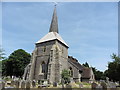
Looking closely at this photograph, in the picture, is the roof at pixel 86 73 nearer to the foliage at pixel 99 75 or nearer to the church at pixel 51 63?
the church at pixel 51 63

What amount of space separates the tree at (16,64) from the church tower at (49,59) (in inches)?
488

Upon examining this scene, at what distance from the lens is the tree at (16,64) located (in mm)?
36500

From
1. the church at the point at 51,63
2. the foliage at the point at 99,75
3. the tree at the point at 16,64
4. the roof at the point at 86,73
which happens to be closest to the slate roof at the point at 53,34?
the church at the point at 51,63

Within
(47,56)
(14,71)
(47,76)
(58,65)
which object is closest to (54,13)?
(47,56)

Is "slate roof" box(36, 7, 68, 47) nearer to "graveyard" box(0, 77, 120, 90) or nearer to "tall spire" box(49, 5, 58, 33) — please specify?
"tall spire" box(49, 5, 58, 33)

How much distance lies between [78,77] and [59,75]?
14.2 ft

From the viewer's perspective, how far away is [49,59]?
24.5 meters

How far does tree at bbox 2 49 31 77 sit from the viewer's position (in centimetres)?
3650

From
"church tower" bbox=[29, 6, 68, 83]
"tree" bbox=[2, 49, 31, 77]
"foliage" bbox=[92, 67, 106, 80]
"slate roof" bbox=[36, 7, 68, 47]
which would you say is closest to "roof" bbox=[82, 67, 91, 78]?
"church tower" bbox=[29, 6, 68, 83]

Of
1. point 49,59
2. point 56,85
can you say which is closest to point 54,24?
point 49,59

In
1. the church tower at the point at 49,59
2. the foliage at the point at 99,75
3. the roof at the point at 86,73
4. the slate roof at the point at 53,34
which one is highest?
the slate roof at the point at 53,34

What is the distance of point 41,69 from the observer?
25062 millimetres

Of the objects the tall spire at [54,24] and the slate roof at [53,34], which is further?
the tall spire at [54,24]

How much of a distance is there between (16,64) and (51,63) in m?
17.6
